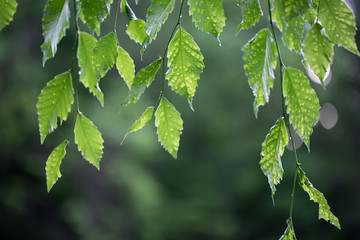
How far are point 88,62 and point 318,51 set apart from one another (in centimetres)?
29

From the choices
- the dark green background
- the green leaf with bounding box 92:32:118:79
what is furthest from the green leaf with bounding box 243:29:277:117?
the dark green background

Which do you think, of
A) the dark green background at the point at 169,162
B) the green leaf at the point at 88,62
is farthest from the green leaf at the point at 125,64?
the dark green background at the point at 169,162

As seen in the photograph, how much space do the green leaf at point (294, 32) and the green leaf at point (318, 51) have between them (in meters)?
0.08

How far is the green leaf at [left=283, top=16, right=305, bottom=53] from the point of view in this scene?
45 centimetres

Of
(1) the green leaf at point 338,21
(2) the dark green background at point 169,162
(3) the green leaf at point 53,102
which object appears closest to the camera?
(1) the green leaf at point 338,21

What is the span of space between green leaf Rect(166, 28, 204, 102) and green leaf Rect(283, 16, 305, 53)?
0.10m

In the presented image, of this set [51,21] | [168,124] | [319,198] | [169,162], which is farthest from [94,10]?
[169,162]

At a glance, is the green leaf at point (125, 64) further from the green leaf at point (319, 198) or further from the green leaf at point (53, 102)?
the green leaf at point (319, 198)

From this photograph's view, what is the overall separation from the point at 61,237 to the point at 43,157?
108 centimetres

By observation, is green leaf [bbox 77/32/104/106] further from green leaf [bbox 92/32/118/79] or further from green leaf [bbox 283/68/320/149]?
green leaf [bbox 283/68/320/149]

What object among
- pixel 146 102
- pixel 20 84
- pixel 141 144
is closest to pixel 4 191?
pixel 20 84

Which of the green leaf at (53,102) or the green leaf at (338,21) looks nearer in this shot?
the green leaf at (338,21)

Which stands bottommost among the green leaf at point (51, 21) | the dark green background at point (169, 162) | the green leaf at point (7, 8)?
the dark green background at point (169, 162)

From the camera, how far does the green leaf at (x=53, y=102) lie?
47cm
